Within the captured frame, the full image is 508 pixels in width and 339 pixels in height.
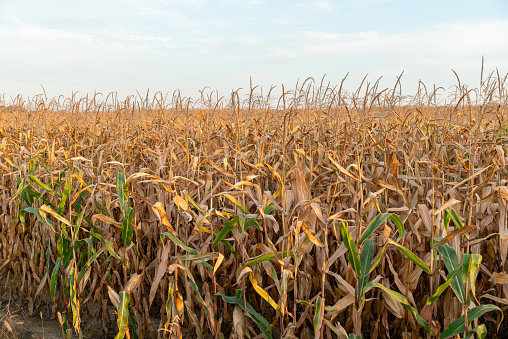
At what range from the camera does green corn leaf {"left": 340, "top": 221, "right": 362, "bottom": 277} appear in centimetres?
175

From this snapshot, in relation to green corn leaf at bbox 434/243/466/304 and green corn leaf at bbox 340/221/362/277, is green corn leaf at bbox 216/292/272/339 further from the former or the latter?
green corn leaf at bbox 434/243/466/304

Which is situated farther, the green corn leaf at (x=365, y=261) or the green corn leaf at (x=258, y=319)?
the green corn leaf at (x=258, y=319)

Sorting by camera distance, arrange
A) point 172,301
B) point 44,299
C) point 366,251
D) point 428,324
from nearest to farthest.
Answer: point 366,251 → point 428,324 → point 172,301 → point 44,299

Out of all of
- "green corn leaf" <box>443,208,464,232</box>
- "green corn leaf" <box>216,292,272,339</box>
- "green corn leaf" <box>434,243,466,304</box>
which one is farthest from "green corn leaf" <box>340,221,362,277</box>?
"green corn leaf" <box>216,292,272,339</box>

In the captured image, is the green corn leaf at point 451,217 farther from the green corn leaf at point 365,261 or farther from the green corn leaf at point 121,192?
the green corn leaf at point 121,192

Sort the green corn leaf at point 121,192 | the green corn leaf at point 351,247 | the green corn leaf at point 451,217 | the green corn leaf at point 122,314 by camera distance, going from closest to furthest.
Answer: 1. the green corn leaf at point 351,247
2. the green corn leaf at point 451,217
3. the green corn leaf at point 122,314
4. the green corn leaf at point 121,192

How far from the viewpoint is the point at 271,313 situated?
8.43ft

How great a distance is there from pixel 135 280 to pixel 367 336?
1.57m

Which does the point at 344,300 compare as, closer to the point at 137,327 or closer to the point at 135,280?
the point at 135,280

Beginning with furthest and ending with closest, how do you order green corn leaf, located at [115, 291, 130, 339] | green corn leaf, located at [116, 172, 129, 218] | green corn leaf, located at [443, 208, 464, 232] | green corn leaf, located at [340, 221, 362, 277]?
green corn leaf, located at [116, 172, 129, 218], green corn leaf, located at [115, 291, 130, 339], green corn leaf, located at [443, 208, 464, 232], green corn leaf, located at [340, 221, 362, 277]

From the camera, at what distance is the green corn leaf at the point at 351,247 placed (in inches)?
68.8

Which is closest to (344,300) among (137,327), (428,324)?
(428,324)

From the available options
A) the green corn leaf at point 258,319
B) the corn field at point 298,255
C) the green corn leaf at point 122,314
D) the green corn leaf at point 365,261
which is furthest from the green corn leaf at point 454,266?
the green corn leaf at point 122,314

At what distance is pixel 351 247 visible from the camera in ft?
5.78
